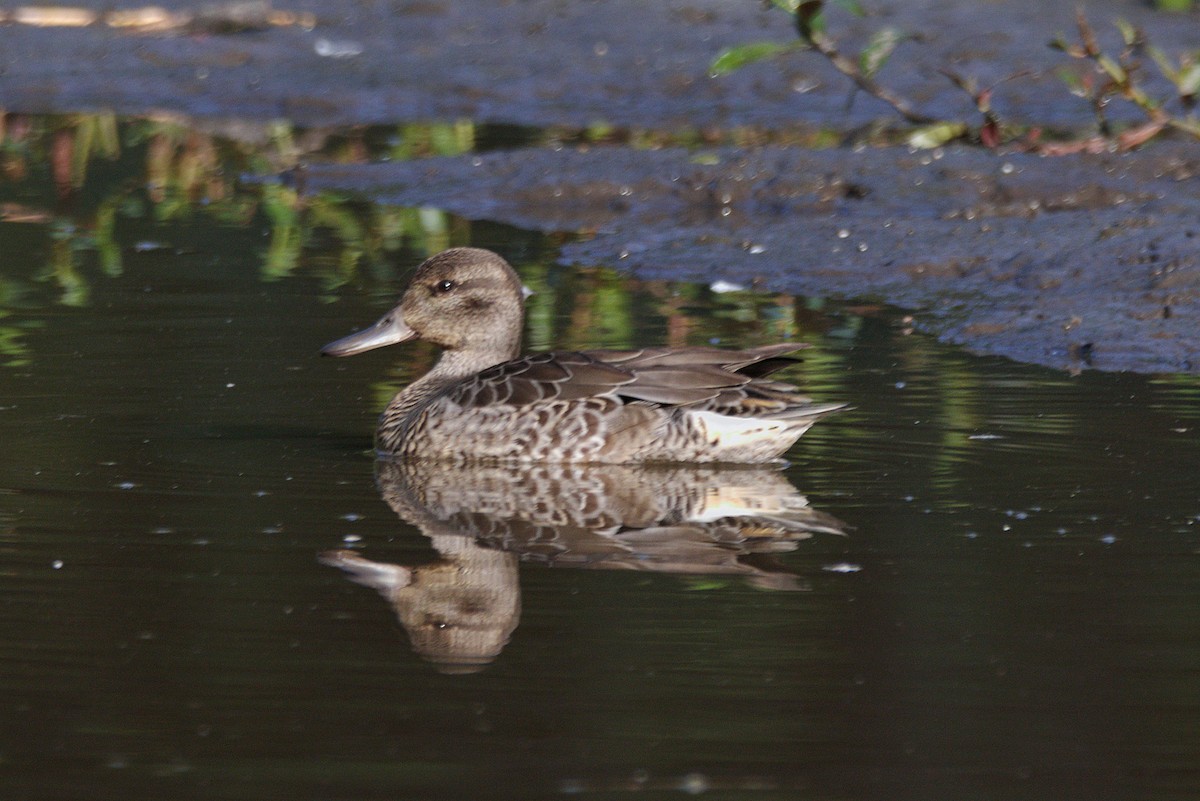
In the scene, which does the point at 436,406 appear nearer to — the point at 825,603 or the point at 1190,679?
the point at 825,603

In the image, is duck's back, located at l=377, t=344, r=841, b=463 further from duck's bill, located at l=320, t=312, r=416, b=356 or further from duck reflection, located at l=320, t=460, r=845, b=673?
duck's bill, located at l=320, t=312, r=416, b=356

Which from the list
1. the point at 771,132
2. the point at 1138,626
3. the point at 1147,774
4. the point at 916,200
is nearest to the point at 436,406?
the point at 1138,626

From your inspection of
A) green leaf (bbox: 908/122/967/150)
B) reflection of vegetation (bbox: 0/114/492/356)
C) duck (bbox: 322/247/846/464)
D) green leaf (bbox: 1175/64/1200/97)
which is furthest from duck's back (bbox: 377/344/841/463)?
green leaf (bbox: 908/122/967/150)

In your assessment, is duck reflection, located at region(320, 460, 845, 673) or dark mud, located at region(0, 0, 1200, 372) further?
dark mud, located at region(0, 0, 1200, 372)

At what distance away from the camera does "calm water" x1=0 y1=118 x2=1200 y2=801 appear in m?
4.42

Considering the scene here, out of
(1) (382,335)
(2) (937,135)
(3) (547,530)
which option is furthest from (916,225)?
(3) (547,530)

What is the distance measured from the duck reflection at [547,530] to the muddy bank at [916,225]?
8.75 ft

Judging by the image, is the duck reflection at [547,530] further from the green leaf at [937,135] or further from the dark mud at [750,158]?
the green leaf at [937,135]

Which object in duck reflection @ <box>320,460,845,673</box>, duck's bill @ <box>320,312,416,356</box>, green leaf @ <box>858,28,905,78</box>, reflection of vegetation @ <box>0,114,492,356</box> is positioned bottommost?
duck reflection @ <box>320,460,845,673</box>

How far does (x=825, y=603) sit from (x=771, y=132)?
1122 cm

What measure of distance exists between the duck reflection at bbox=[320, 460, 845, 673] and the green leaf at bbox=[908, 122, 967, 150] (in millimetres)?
6693

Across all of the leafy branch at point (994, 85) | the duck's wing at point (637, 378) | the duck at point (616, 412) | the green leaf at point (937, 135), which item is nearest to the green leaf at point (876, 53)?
the leafy branch at point (994, 85)

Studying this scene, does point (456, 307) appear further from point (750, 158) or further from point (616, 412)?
point (750, 158)

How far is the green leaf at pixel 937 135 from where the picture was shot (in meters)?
13.9
